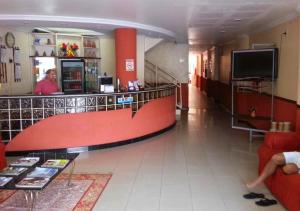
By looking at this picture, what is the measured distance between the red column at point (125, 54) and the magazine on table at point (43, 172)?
3935mm

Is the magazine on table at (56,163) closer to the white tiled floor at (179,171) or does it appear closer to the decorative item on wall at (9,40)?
the white tiled floor at (179,171)

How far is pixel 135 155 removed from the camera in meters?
5.60

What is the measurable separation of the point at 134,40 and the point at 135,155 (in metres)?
2.89

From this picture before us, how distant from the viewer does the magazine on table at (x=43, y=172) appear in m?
3.31

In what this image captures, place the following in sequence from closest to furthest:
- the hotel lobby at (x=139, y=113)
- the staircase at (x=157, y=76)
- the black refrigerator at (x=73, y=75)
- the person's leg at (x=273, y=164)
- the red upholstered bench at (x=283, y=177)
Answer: the red upholstered bench at (x=283, y=177)
the person's leg at (x=273, y=164)
the hotel lobby at (x=139, y=113)
the black refrigerator at (x=73, y=75)
the staircase at (x=157, y=76)

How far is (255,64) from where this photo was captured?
21.7ft

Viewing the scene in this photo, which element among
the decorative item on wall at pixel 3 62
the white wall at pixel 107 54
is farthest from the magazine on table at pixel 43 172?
the white wall at pixel 107 54

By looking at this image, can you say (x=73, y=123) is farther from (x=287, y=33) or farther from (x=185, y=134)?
(x=287, y=33)

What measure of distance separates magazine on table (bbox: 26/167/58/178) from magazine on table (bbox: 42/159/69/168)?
120 mm

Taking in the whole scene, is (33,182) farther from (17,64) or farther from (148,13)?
(17,64)

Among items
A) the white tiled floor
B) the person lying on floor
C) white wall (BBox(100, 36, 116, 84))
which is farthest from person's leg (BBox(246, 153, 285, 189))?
white wall (BBox(100, 36, 116, 84))

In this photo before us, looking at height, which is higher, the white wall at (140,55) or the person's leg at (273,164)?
the white wall at (140,55)

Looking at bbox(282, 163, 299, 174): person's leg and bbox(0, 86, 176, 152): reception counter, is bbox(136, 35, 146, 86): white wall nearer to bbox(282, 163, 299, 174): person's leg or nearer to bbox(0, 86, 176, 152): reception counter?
bbox(0, 86, 176, 152): reception counter

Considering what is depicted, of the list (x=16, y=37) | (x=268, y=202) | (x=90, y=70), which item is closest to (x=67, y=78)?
(x=90, y=70)
